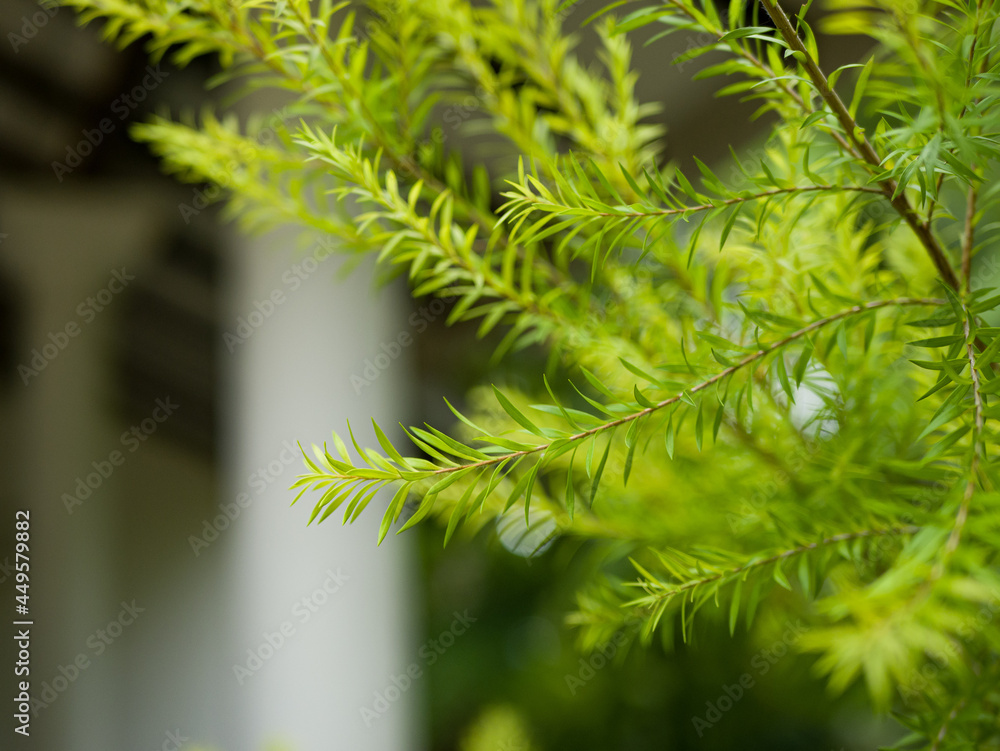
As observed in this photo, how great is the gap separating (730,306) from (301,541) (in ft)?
2.55

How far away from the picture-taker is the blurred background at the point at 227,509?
2.30 feet

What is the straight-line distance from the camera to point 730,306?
10.4 inches

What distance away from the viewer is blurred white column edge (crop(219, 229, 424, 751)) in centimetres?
88

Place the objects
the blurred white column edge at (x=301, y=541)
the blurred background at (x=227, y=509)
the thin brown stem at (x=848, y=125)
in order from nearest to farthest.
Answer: the thin brown stem at (x=848, y=125) → the blurred background at (x=227, y=509) → the blurred white column edge at (x=301, y=541)

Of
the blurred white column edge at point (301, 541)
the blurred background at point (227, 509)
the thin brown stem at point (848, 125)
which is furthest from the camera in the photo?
the blurred white column edge at point (301, 541)

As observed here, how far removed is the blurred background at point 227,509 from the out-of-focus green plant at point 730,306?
0.32 metres

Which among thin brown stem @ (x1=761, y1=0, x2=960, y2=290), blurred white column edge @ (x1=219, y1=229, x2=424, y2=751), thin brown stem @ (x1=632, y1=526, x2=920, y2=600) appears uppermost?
thin brown stem @ (x1=761, y1=0, x2=960, y2=290)

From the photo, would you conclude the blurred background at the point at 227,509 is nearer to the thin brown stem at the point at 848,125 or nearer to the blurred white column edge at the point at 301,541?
the blurred white column edge at the point at 301,541

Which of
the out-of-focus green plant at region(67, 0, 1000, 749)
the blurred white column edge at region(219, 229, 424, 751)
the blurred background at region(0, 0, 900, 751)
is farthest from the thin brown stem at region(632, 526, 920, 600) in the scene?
the blurred white column edge at region(219, 229, 424, 751)

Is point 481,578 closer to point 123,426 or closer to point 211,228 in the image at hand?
point 123,426

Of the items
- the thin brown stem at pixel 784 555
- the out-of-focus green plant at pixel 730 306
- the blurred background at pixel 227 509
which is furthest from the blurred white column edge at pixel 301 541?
the thin brown stem at pixel 784 555

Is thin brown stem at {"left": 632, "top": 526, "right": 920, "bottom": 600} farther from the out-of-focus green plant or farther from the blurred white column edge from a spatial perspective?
the blurred white column edge

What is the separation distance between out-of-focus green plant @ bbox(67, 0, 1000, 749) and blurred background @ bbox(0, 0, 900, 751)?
1.05ft

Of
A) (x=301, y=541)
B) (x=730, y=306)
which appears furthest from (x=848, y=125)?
(x=301, y=541)
